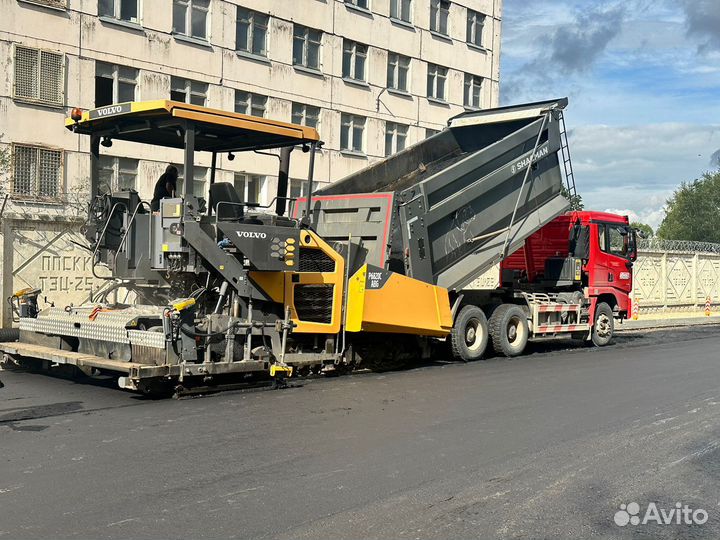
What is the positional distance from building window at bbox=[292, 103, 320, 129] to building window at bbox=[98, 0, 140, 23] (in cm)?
686

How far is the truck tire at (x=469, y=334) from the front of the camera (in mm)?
13375

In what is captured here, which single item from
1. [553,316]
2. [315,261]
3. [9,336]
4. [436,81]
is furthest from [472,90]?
[9,336]

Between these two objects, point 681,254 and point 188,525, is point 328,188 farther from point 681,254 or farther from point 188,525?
point 681,254

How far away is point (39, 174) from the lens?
2434 cm

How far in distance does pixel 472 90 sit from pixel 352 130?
8.22 metres

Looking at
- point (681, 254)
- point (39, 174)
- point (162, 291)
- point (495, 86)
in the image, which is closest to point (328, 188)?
point (162, 291)

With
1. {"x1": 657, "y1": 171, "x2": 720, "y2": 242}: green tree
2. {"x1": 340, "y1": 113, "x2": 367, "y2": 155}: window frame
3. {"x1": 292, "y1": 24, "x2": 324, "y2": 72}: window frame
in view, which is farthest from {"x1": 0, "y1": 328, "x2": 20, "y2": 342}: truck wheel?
{"x1": 657, "y1": 171, "x2": 720, "y2": 242}: green tree

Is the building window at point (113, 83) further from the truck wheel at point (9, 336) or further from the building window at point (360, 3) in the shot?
the truck wheel at point (9, 336)

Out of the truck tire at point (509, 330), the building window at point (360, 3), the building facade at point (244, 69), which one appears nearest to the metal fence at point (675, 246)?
the building facade at point (244, 69)

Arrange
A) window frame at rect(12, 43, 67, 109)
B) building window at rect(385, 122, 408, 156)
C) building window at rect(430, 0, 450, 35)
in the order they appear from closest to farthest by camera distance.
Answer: window frame at rect(12, 43, 67, 109), building window at rect(385, 122, 408, 156), building window at rect(430, 0, 450, 35)

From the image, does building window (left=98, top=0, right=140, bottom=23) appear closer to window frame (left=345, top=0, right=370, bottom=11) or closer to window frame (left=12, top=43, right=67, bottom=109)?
window frame (left=12, top=43, right=67, bottom=109)

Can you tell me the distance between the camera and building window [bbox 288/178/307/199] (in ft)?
35.3

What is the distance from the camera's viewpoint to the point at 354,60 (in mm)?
32594

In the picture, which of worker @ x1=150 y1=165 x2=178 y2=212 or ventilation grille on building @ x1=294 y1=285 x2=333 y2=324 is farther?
ventilation grille on building @ x1=294 y1=285 x2=333 y2=324
